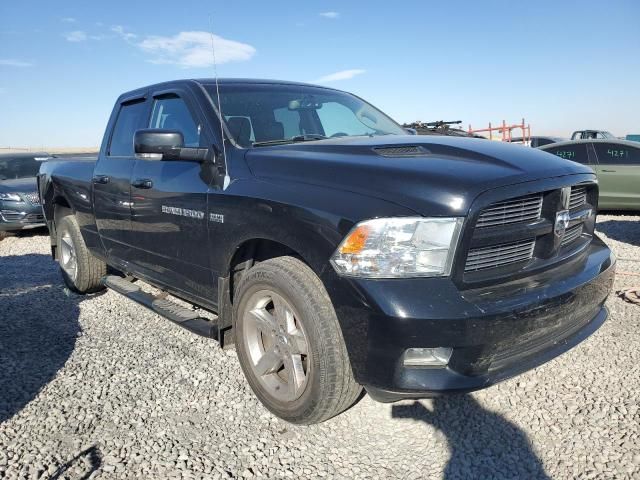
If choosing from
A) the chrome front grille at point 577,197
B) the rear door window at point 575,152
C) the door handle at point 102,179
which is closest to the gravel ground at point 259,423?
the chrome front grille at point 577,197

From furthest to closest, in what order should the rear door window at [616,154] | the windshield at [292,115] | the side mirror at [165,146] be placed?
1. the rear door window at [616,154]
2. the windshield at [292,115]
3. the side mirror at [165,146]

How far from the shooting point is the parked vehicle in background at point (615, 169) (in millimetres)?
8836

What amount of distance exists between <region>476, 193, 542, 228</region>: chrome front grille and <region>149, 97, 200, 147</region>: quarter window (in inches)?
75.4

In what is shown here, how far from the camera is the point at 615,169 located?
9016 millimetres

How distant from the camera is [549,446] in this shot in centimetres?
238

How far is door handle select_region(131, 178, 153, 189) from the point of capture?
3531mm

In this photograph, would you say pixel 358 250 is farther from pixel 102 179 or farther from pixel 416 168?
pixel 102 179

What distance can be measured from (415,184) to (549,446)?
1.44m

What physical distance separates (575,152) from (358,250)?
9110 mm

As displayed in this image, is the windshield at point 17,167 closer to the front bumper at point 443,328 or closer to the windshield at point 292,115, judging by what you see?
the windshield at point 292,115

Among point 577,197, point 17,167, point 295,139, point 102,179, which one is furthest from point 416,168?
point 17,167

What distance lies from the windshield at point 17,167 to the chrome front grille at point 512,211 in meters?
10.8

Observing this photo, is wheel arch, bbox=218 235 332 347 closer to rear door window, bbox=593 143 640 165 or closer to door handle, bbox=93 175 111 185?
door handle, bbox=93 175 111 185

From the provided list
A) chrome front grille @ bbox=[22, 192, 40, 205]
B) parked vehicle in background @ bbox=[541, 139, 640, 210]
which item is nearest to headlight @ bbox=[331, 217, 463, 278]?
parked vehicle in background @ bbox=[541, 139, 640, 210]
